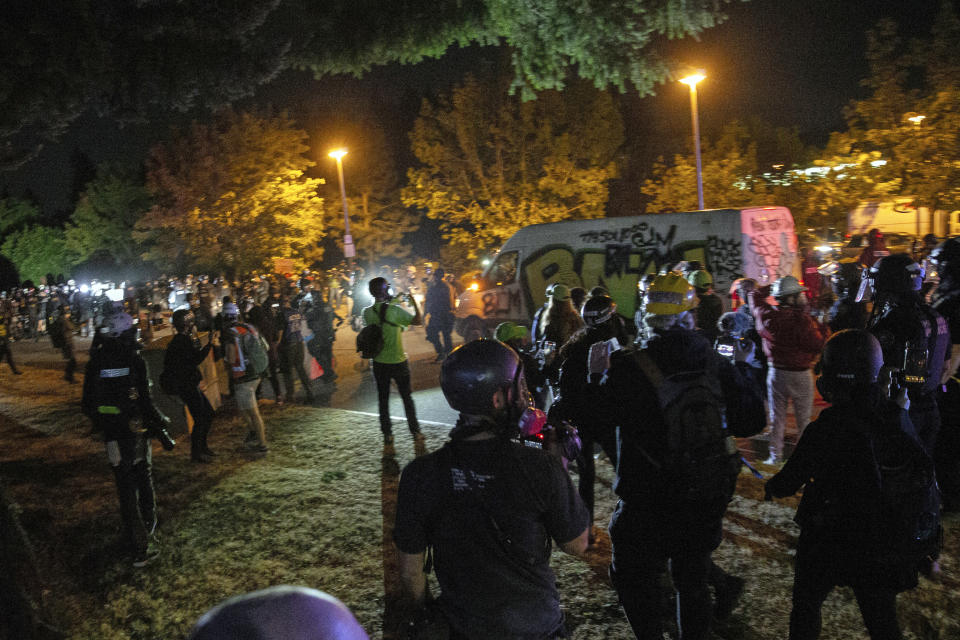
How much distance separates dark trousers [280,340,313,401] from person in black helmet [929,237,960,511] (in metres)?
8.69

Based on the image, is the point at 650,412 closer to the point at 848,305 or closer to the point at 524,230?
the point at 848,305

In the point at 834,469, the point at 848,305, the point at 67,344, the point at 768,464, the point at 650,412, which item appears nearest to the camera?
the point at 834,469

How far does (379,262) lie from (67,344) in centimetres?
2965

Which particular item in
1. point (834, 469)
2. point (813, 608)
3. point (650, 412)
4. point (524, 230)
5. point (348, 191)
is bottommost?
point (813, 608)

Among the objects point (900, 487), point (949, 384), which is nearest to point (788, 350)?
point (949, 384)

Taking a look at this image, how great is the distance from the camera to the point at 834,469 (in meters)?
2.85

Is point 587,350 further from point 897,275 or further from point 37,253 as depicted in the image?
point 37,253

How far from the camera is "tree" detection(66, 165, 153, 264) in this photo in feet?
178

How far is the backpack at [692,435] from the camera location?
2998 millimetres

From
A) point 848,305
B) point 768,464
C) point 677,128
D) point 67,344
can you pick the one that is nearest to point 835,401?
point 768,464

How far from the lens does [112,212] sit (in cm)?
5503

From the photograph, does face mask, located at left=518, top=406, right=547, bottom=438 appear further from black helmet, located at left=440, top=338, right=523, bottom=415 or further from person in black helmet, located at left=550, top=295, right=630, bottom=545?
person in black helmet, located at left=550, top=295, right=630, bottom=545

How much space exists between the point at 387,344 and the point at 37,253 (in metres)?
66.7

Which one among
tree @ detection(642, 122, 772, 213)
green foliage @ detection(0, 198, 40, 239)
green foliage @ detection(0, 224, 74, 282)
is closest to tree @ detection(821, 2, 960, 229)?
tree @ detection(642, 122, 772, 213)
